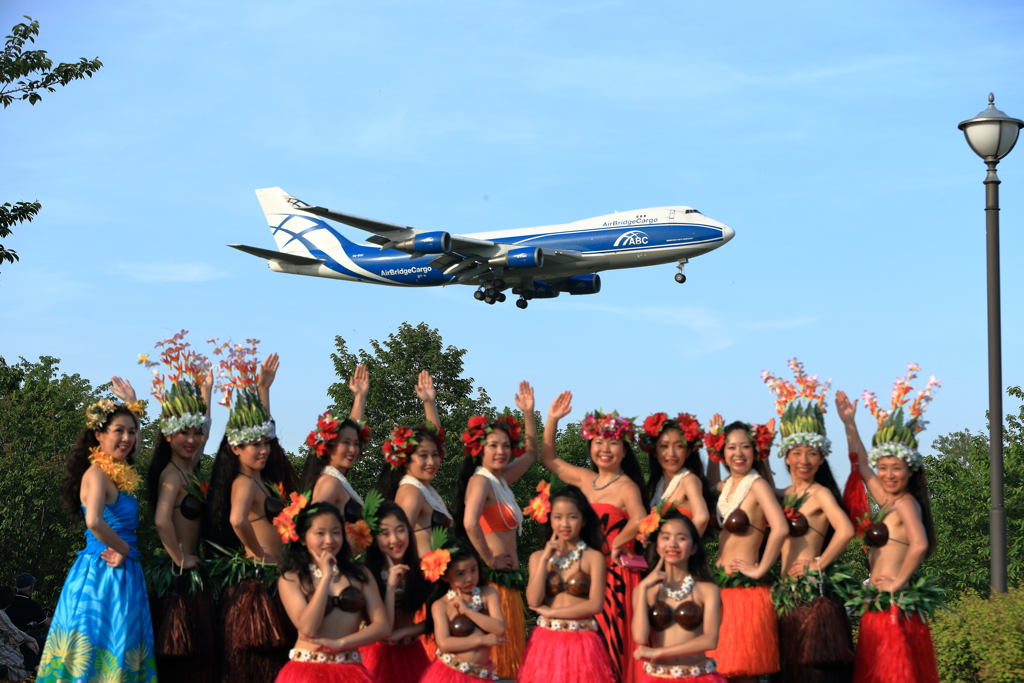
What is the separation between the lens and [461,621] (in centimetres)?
583

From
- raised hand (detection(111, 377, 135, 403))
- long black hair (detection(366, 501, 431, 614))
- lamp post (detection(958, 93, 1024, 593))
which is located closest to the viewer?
long black hair (detection(366, 501, 431, 614))

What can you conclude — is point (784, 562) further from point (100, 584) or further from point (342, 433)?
point (100, 584)

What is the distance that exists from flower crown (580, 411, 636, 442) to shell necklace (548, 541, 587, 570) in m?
1.44

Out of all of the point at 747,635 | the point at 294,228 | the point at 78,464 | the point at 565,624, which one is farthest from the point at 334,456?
the point at 294,228

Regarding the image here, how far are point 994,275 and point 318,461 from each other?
6510mm

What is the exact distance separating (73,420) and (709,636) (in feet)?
105

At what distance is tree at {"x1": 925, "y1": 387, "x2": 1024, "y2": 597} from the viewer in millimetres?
29359

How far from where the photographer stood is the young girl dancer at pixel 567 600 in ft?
19.5

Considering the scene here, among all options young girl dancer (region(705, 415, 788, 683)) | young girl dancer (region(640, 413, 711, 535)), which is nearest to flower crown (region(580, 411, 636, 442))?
young girl dancer (region(640, 413, 711, 535))

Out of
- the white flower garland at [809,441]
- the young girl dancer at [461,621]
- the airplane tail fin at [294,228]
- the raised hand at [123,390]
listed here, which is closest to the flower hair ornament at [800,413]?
the white flower garland at [809,441]

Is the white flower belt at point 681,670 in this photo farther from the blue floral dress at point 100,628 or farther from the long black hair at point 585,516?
the blue floral dress at point 100,628

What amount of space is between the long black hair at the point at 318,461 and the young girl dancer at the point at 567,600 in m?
1.68

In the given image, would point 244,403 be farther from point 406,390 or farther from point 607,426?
point 406,390

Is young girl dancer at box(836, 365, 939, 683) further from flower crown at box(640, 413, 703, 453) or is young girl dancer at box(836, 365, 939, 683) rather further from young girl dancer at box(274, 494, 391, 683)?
young girl dancer at box(274, 494, 391, 683)
